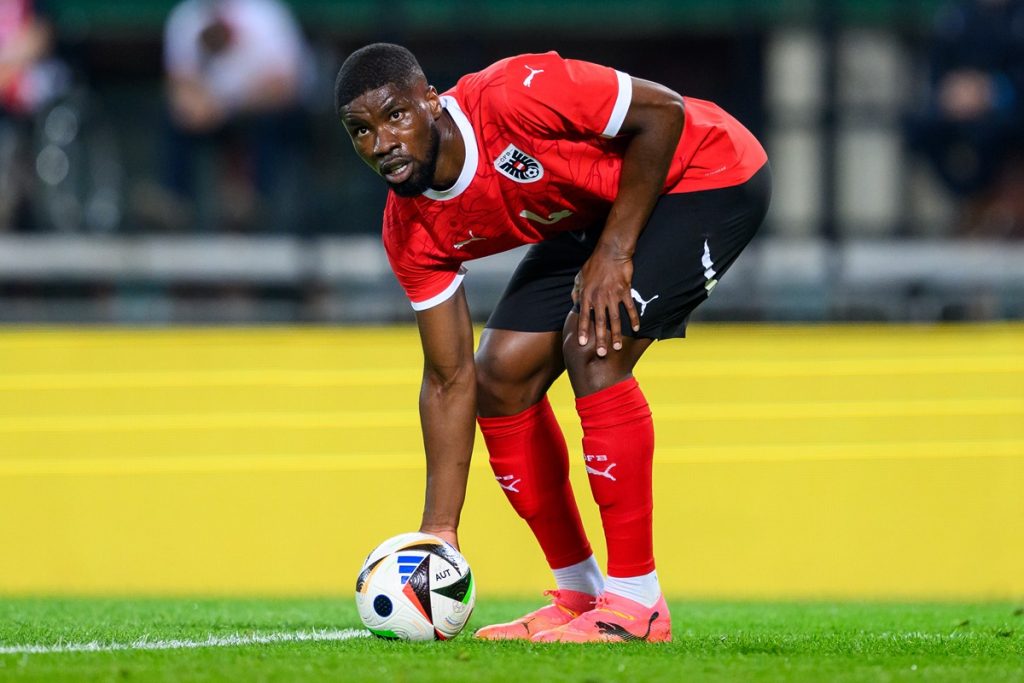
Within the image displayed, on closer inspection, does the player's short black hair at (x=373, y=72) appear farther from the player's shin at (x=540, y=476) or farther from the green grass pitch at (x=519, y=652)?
the green grass pitch at (x=519, y=652)

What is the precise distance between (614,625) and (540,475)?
1.99 feet

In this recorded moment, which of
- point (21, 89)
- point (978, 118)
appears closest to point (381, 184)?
point (21, 89)

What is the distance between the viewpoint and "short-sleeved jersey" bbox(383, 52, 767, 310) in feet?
14.6

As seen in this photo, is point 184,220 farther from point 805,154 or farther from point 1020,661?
point 1020,661

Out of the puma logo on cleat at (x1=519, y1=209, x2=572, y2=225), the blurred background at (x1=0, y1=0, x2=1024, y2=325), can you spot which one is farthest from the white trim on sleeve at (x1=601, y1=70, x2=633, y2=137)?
the blurred background at (x1=0, y1=0, x2=1024, y2=325)

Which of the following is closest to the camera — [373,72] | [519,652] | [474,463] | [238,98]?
[519,652]

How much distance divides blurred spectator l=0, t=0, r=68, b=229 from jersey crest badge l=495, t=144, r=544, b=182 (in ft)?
16.7

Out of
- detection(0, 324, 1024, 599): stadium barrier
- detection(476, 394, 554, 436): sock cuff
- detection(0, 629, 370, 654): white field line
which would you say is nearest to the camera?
detection(0, 629, 370, 654): white field line

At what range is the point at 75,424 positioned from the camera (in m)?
8.71

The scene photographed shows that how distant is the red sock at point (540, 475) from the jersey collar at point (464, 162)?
0.76 m

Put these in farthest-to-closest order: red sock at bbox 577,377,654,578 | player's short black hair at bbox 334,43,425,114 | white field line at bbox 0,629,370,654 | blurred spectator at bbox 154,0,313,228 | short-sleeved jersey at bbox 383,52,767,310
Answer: blurred spectator at bbox 154,0,313,228 < red sock at bbox 577,377,654,578 < short-sleeved jersey at bbox 383,52,767,310 < player's short black hair at bbox 334,43,425,114 < white field line at bbox 0,629,370,654

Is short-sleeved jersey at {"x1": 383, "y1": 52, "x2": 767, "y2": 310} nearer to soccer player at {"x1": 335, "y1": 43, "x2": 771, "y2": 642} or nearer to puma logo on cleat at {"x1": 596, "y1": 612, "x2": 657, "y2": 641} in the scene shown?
soccer player at {"x1": 335, "y1": 43, "x2": 771, "y2": 642}

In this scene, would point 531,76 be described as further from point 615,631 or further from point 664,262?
point 615,631

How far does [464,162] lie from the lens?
14.7 feet
